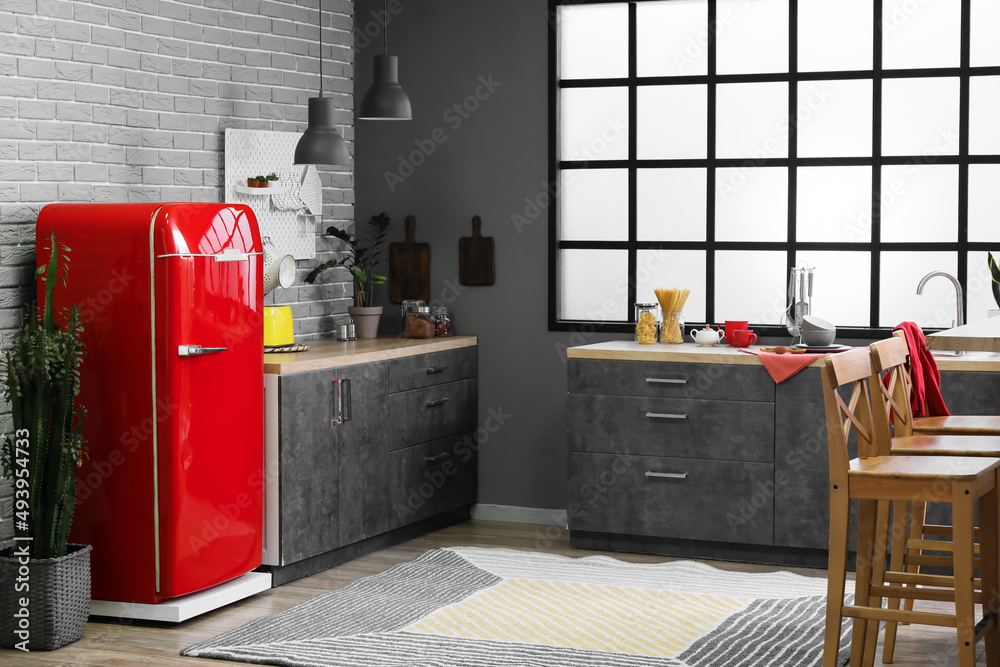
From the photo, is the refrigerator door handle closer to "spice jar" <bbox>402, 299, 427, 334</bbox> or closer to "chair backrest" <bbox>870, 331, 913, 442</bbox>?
"spice jar" <bbox>402, 299, 427, 334</bbox>

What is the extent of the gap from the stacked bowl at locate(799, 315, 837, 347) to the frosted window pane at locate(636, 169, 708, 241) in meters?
0.77

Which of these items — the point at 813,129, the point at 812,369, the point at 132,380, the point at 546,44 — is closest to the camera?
the point at 132,380

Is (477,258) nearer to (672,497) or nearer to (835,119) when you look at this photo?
(672,497)

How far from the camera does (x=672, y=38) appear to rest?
5.60 metres

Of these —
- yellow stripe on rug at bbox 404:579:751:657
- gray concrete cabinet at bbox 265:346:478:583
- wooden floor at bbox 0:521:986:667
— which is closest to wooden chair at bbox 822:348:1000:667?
wooden floor at bbox 0:521:986:667

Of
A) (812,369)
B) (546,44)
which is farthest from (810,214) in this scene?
(546,44)

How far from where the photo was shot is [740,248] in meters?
5.54

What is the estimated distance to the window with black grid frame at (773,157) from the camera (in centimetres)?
520

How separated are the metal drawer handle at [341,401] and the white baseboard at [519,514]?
129 cm

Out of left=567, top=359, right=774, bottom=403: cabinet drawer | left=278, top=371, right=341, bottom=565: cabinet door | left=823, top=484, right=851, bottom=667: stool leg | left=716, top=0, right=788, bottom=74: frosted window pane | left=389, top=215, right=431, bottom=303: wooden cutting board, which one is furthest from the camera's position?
left=389, top=215, right=431, bottom=303: wooden cutting board

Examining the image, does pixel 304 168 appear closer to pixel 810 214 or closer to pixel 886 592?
pixel 810 214

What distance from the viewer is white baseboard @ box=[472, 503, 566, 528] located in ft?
19.2

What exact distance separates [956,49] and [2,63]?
3839 mm

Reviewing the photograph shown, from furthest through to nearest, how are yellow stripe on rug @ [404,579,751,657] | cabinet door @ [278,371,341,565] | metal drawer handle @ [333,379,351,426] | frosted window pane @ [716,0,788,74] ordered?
frosted window pane @ [716,0,788,74], metal drawer handle @ [333,379,351,426], cabinet door @ [278,371,341,565], yellow stripe on rug @ [404,579,751,657]
